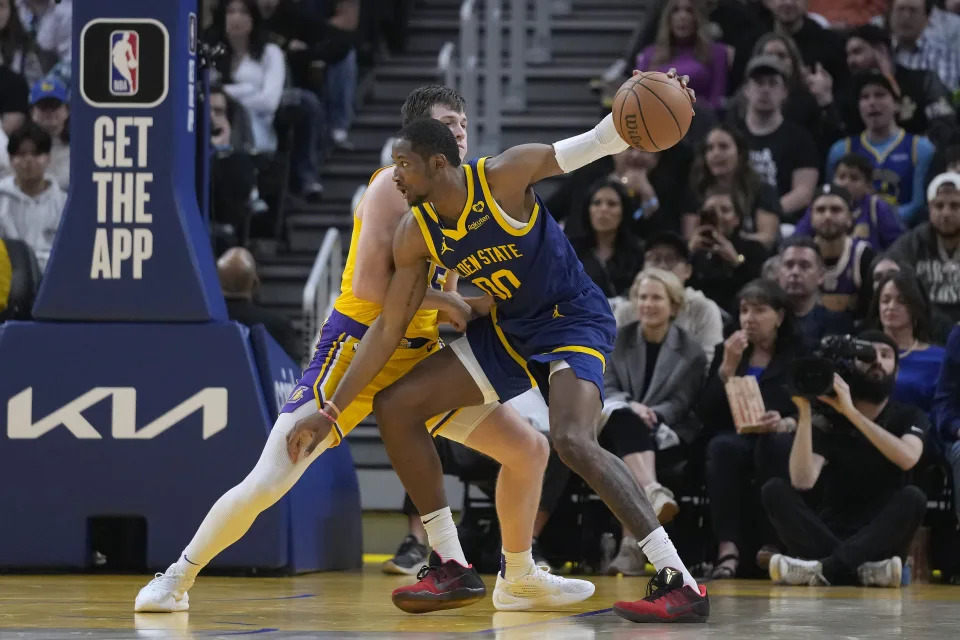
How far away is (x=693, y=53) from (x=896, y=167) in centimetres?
198

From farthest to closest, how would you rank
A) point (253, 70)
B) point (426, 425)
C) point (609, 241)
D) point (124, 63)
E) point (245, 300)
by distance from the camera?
point (253, 70) < point (609, 241) < point (245, 300) < point (124, 63) < point (426, 425)

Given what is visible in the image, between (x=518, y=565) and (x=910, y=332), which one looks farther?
(x=910, y=332)

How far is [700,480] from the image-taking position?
325 inches

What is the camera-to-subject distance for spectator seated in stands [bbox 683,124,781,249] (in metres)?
9.77

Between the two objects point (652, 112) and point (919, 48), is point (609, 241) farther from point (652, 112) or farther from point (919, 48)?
point (652, 112)

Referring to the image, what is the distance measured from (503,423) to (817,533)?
258cm

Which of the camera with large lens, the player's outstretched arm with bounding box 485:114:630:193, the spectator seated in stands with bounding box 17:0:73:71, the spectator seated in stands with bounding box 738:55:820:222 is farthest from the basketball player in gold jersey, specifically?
the spectator seated in stands with bounding box 17:0:73:71

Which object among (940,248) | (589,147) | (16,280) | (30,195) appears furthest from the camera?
(30,195)

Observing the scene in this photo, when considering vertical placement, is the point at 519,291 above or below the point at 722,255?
below

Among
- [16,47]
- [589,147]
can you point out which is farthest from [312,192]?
[589,147]

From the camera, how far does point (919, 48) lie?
38.8ft

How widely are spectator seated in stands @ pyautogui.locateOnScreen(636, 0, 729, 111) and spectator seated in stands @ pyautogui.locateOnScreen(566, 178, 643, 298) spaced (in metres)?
2.40

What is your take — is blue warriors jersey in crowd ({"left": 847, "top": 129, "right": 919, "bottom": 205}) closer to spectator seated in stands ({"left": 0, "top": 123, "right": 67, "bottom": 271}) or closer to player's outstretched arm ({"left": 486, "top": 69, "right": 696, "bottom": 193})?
spectator seated in stands ({"left": 0, "top": 123, "right": 67, "bottom": 271})

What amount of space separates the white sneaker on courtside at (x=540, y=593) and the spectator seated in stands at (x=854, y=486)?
2.13 meters
